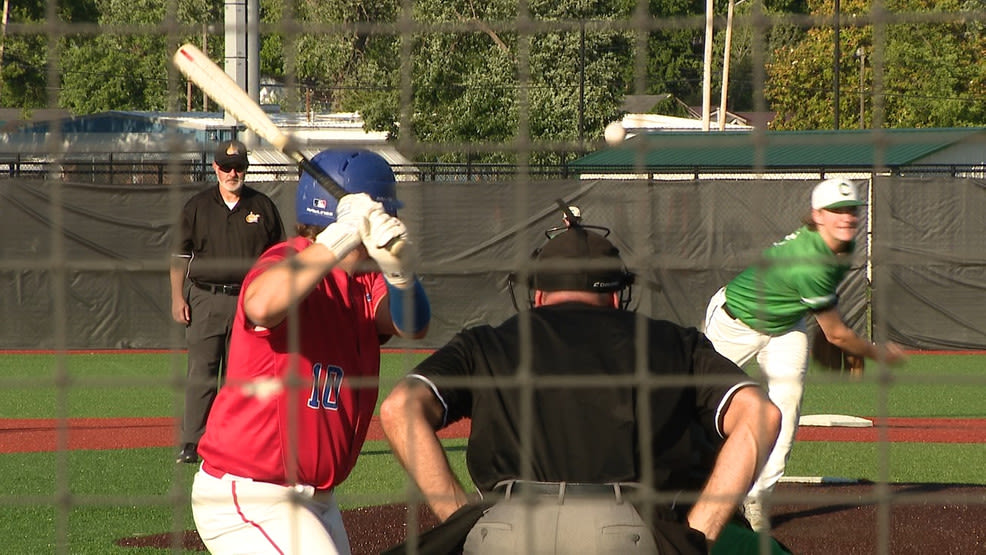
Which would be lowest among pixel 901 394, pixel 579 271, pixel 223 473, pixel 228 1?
pixel 901 394

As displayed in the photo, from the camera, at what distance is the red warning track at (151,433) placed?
8836 millimetres

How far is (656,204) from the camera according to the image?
45.7 feet

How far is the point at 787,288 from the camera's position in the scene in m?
5.71

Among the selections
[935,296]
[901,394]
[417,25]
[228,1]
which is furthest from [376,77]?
[935,296]

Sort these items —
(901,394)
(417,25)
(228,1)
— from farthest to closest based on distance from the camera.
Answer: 1. (901,394)
2. (228,1)
3. (417,25)

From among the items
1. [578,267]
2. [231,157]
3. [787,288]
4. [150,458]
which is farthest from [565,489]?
[150,458]

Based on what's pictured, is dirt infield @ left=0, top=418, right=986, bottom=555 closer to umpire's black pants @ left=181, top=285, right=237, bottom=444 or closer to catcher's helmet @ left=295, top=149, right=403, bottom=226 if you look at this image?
umpire's black pants @ left=181, top=285, right=237, bottom=444

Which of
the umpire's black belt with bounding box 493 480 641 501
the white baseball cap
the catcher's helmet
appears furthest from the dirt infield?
the catcher's helmet

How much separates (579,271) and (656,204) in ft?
35.7

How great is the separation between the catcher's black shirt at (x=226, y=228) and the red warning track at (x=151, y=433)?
6.52ft

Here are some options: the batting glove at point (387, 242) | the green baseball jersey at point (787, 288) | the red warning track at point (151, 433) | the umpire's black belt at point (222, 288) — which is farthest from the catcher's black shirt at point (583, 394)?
the red warning track at point (151, 433)

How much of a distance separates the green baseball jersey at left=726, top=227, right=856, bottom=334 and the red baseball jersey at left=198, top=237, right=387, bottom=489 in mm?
2427

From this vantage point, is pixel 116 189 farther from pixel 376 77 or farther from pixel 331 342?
pixel 331 342

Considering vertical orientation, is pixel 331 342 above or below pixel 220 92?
below
